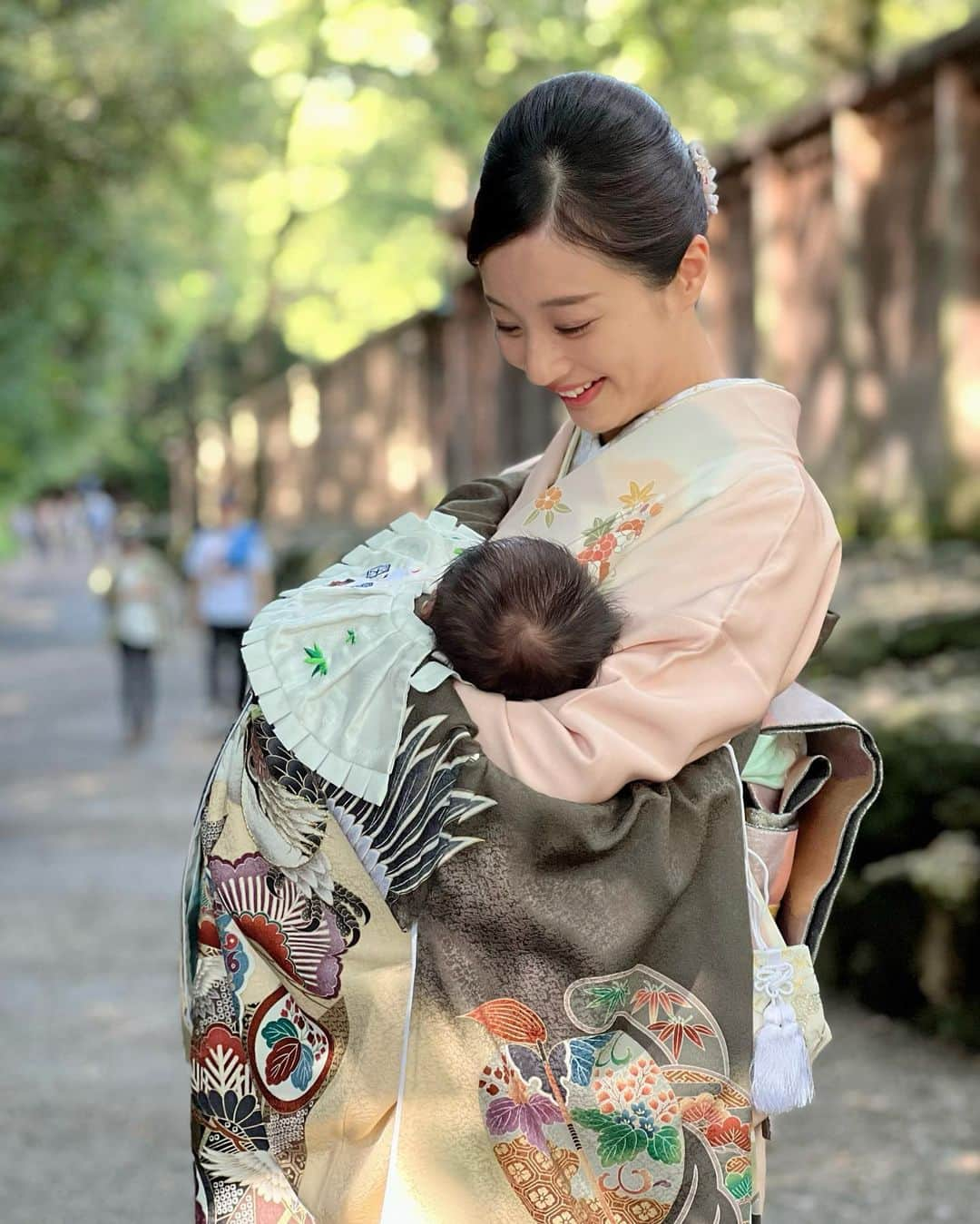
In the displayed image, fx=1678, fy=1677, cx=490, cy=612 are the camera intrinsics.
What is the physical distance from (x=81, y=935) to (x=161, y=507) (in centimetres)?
4295

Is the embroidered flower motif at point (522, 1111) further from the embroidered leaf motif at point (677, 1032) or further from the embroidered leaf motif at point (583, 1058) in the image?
the embroidered leaf motif at point (677, 1032)

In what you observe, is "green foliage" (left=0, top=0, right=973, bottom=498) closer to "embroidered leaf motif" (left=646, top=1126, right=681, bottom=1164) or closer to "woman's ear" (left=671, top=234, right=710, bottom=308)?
"woman's ear" (left=671, top=234, right=710, bottom=308)

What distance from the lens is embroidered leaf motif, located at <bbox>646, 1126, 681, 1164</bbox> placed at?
1.84 m

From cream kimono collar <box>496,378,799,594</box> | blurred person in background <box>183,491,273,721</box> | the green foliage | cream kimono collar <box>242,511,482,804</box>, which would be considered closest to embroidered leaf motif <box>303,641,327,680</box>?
cream kimono collar <box>242,511,482,804</box>

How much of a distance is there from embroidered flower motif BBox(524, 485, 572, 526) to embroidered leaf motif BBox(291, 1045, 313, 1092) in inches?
26.9

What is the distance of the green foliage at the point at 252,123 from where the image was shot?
42.3 ft

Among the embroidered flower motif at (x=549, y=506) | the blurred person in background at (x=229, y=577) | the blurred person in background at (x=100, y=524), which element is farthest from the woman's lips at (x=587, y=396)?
the blurred person in background at (x=100, y=524)

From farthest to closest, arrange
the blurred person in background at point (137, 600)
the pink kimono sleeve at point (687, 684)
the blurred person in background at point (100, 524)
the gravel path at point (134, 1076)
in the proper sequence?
1. the blurred person in background at point (100, 524)
2. the blurred person in background at point (137, 600)
3. the gravel path at point (134, 1076)
4. the pink kimono sleeve at point (687, 684)

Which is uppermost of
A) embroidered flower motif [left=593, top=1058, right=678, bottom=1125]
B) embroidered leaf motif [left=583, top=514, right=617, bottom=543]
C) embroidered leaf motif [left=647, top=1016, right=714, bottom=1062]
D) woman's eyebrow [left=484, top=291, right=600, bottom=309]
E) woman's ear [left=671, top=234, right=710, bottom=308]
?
woman's ear [left=671, top=234, right=710, bottom=308]

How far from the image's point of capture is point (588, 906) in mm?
1798

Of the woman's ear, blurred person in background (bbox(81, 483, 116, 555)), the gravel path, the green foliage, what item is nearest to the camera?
the woman's ear

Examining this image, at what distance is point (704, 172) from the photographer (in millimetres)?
2109

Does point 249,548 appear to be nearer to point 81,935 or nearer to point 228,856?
point 81,935

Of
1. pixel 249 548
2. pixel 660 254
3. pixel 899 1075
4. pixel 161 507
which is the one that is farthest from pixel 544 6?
pixel 161 507
